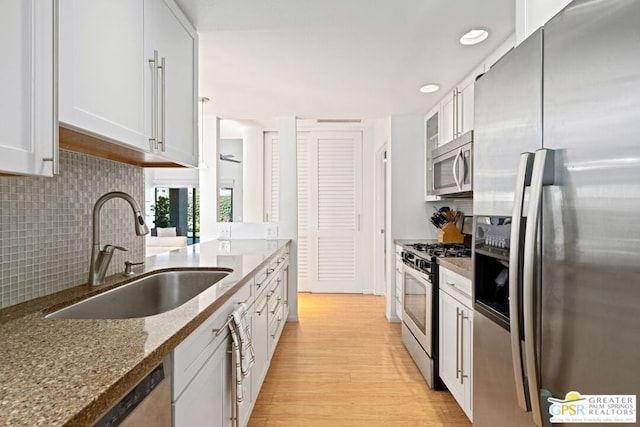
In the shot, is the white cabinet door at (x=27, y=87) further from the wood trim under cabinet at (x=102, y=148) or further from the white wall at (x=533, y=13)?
the white wall at (x=533, y=13)

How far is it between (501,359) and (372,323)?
2977mm

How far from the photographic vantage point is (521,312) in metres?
1.03

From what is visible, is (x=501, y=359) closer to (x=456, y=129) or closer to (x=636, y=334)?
(x=636, y=334)

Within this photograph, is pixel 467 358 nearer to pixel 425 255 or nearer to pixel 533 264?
pixel 425 255

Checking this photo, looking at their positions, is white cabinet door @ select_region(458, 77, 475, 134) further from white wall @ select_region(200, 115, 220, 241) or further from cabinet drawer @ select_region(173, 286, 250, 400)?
white wall @ select_region(200, 115, 220, 241)

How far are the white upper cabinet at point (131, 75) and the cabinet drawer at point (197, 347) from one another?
74 centimetres

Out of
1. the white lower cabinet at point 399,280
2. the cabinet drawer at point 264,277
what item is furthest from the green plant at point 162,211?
the white lower cabinet at point 399,280

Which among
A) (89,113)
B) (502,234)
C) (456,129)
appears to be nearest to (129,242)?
(89,113)

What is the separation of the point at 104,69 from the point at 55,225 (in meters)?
0.64

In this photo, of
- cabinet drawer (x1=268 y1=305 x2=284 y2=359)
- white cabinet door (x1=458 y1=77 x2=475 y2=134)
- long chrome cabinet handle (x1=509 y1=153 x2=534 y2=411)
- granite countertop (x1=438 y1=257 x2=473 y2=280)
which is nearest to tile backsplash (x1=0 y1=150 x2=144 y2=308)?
cabinet drawer (x1=268 y1=305 x2=284 y2=359)

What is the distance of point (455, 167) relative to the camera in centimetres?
273

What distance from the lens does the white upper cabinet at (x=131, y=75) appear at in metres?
1.12

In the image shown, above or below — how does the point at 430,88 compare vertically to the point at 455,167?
above

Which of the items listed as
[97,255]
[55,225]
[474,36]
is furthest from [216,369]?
[474,36]
